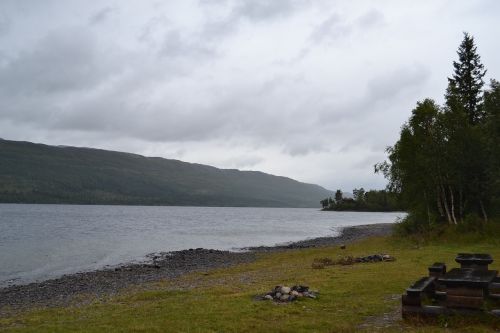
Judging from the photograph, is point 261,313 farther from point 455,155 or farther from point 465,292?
point 455,155

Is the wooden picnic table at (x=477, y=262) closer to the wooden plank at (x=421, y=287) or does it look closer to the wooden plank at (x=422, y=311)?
the wooden plank at (x=421, y=287)

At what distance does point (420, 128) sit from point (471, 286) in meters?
40.1

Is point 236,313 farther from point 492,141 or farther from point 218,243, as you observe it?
point 218,243

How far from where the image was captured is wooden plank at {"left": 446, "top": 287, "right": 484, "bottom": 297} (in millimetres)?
13703

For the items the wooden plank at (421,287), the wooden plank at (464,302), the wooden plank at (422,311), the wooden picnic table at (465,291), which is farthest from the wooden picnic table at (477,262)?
the wooden plank at (422,311)

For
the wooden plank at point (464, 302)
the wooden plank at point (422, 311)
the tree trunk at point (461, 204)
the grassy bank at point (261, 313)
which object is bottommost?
the grassy bank at point (261, 313)

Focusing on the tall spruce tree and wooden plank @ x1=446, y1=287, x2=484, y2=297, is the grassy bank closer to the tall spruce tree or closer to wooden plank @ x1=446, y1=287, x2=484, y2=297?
wooden plank @ x1=446, y1=287, x2=484, y2=297

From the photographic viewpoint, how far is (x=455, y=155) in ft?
156

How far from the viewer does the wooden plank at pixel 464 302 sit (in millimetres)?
13789

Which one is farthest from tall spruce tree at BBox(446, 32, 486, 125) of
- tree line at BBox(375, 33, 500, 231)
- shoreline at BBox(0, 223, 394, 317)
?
shoreline at BBox(0, 223, 394, 317)

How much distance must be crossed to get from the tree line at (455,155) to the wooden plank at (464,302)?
2954cm

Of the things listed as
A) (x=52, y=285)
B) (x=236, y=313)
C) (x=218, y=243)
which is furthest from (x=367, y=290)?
(x=218, y=243)

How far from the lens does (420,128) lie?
50.9 metres

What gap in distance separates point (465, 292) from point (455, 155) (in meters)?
37.4
